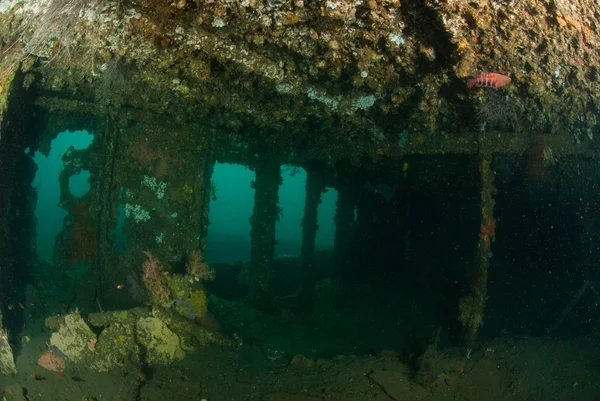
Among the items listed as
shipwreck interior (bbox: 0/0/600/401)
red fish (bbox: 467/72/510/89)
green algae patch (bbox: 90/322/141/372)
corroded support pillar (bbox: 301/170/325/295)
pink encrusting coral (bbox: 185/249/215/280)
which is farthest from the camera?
corroded support pillar (bbox: 301/170/325/295)

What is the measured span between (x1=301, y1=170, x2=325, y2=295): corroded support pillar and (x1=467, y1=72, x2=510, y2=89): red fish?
19.5ft

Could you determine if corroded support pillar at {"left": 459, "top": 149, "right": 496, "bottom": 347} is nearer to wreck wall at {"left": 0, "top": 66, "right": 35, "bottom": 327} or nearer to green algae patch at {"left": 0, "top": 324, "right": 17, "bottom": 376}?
green algae patch at {"left": 0, "top": 324, "right": 17, "bottom": 376}

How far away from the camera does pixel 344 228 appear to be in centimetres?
1013

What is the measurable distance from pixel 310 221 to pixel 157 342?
18.4 feet

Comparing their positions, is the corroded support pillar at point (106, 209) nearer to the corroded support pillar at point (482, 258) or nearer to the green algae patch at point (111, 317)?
the green algae patch at point (111, 317)

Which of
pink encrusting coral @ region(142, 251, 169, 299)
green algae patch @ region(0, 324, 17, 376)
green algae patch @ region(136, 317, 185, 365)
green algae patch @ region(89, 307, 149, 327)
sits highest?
Result: pink encrusting coral @ region(142, 251, 169, 299)

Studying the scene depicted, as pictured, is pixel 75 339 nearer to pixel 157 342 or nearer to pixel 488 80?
pixel 157 342

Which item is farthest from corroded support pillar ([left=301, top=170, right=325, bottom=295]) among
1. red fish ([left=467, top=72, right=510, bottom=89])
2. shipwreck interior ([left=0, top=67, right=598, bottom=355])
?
red fish ([left=467, top=72, right=510, bottom=89])

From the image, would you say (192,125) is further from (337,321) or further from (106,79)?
(337,321)

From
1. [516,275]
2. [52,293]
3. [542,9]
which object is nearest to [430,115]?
[542,9]

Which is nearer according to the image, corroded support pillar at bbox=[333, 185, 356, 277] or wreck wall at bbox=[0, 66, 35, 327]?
wreck wall at bbox=[0, 66, 35, 327]

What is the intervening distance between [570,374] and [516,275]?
2078 millimetres

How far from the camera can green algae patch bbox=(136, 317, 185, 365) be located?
457cm

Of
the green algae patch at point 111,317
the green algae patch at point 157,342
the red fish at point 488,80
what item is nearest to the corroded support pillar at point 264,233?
the green algae patch at point 157,342
